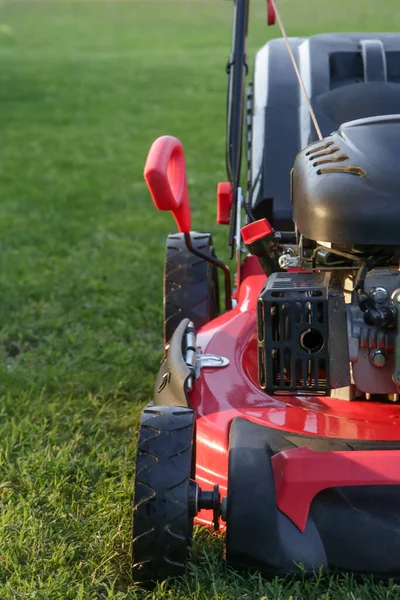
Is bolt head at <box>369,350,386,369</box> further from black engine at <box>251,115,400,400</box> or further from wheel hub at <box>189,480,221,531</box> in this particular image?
wheel hub at <box>189,480,221,531</box>

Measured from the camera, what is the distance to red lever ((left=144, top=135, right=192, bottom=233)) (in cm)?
281

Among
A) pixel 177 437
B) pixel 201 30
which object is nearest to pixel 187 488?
pixel 177 437

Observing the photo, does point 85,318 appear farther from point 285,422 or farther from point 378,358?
point 378,358

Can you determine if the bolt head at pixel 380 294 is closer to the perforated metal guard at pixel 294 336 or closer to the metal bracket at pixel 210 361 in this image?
the perforated metal guard at pixel 294 336

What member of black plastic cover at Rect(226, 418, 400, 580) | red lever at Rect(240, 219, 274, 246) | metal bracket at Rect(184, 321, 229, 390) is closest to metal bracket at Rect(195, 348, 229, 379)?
metal bracket at Rect(184, 321, 229, 390)

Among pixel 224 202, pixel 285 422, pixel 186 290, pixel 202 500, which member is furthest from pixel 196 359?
pixel 224 202

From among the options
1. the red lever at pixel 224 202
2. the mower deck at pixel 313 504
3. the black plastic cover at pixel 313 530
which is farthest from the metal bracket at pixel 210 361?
the red lever at pixel 224 202

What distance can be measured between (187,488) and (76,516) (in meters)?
0.59

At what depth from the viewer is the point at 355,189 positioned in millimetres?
2281

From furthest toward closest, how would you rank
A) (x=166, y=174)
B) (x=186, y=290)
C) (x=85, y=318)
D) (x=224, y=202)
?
(x=85, y=318)
(x=224, y=202)
(x=186, y=290)
(x=166, y=174)

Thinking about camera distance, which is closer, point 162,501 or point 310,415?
point 162,501

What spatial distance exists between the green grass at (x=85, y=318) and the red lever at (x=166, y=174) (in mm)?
777

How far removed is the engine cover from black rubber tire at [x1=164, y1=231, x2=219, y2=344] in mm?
1167

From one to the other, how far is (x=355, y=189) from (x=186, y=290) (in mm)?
1354
